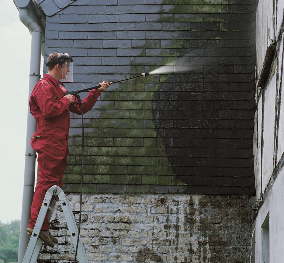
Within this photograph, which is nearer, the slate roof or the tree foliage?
the slate roof

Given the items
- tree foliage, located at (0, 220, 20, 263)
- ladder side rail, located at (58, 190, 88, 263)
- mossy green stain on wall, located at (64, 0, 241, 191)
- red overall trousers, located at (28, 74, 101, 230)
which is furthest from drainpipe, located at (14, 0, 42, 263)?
tree foliage, located at (0, 220, 20, 263)

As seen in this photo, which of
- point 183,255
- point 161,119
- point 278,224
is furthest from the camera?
point 161,119

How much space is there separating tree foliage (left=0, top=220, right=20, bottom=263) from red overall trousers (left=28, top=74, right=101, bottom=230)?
114 feet

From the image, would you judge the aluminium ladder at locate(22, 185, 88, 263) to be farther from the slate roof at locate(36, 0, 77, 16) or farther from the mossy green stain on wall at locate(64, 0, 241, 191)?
the slate roof at locate(36, 0, 77, 16)

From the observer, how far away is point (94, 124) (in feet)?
20.0

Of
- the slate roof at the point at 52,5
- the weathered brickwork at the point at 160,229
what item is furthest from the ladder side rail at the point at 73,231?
the slate roof at the point at 52,5

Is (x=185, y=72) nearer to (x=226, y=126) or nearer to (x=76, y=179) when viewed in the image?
(x=226, y=126)

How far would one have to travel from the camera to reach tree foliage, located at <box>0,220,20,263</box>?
123 ft

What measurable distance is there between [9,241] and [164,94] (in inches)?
1508

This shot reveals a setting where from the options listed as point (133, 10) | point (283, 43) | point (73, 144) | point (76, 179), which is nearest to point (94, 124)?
point (73, 144)

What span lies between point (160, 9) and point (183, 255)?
Result: 11.5ft

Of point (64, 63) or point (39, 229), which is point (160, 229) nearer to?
point (39, 229)

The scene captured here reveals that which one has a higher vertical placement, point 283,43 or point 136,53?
point 136,53

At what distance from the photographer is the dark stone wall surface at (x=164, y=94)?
19.4 feet
